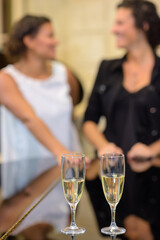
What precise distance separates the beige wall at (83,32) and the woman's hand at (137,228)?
5.10 metres

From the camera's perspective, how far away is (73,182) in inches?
53.5

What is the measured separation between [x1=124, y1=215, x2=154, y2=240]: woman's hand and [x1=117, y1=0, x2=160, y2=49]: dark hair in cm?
213

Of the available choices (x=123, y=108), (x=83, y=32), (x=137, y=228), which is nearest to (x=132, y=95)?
(x=123, y=108)

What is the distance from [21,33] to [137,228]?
230cm

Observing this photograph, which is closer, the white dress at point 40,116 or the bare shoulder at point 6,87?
the bare shoulder at point 6,87

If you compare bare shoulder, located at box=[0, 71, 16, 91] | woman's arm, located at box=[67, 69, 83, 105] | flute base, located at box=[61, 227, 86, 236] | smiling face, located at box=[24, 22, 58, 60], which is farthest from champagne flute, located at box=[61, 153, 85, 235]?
woman's arm, located at box=[67, 69, 83, 105]

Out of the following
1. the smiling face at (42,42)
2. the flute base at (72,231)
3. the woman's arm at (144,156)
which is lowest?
the woman's arm at (144,156)

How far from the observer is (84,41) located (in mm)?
6734

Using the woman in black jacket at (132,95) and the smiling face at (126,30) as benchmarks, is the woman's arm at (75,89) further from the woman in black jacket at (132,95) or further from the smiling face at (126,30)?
the smiling face at (126,30)

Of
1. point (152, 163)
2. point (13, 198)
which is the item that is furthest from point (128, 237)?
point (152, 163)

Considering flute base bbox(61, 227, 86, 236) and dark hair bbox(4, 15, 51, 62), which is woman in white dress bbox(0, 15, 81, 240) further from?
flute base bbox(61, 227, 86, 236)

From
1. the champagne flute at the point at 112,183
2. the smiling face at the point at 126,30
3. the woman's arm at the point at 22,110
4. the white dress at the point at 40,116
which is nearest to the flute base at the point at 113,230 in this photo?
the champagne flute at the point at 112,183

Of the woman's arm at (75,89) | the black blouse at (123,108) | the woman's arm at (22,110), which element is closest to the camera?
the woman's arm at (22,110)

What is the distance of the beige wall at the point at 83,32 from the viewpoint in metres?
6.52
